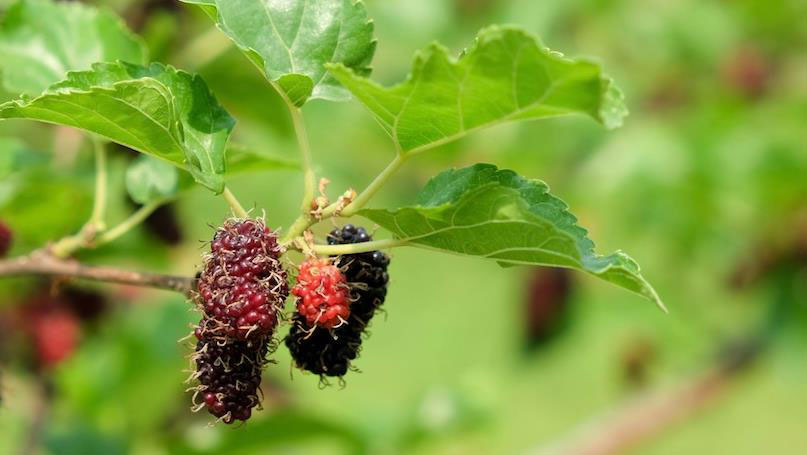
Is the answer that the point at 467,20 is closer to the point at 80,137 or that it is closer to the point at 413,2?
the point at 413,2

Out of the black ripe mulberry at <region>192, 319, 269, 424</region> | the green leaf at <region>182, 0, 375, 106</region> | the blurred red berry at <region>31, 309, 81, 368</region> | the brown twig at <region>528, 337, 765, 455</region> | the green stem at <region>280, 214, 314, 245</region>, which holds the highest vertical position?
the brown twig at <region>528, 337, 765, 455</region>

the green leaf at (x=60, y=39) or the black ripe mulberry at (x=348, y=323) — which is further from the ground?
the green leaf at (x=60, y=39)

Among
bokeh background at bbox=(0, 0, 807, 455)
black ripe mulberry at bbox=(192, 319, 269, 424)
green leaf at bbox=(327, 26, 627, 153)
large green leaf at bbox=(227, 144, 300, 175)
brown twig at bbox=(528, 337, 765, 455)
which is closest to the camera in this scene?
green leaf at bbox=(327, 26, 627, 153)

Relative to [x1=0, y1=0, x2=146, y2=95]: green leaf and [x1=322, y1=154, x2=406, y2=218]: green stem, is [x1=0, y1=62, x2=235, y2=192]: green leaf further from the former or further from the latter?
[x1=0, y1=0, x2=146, y2=95]: green leaf

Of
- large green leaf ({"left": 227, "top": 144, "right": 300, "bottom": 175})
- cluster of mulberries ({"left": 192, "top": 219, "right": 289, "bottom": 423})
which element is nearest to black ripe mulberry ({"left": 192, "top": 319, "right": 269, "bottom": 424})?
cluster of mulberries ({"left": 192, "top": 219, "right": 289, "bottom": 423})

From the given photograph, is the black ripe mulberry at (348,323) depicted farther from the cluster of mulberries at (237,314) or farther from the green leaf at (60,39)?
the green leaf at (60,39)

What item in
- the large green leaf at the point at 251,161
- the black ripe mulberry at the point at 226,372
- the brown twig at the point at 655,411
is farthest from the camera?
the brown twig at the point at 655,411

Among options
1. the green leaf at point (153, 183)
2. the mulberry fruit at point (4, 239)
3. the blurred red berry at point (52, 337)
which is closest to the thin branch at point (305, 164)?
the green leaf at point (153, 183)

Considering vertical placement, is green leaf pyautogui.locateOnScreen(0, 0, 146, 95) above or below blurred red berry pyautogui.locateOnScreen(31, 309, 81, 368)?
below
